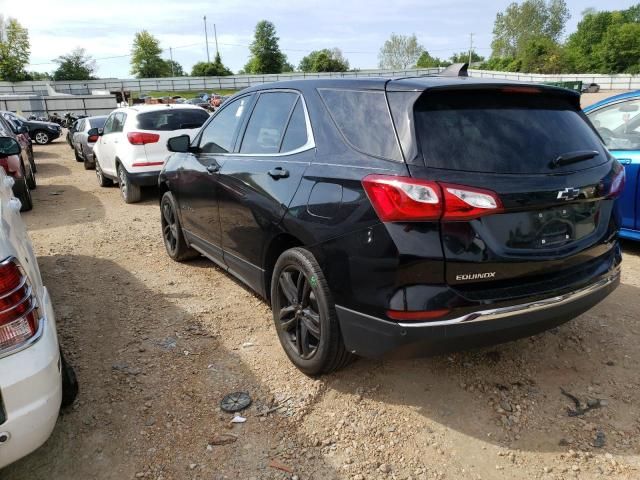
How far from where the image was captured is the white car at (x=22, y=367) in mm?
1898

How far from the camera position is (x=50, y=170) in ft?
47.1

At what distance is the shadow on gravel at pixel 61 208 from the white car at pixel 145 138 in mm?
750

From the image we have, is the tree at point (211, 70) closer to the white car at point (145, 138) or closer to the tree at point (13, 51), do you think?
the tree at point (13, 51)

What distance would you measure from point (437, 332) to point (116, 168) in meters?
8.54

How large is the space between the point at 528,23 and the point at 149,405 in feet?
418

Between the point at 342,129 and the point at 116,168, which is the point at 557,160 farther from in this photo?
the point at 116,168

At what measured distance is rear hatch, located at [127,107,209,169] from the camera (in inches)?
335

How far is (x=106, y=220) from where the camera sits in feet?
25.5

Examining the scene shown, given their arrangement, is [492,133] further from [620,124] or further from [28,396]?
[620,124]

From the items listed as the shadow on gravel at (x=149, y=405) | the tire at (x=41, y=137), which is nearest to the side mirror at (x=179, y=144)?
the shadow on gravel at (x=149, y=405)

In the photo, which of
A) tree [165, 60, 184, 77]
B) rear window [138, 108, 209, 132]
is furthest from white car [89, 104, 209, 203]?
tree [165, 60, 184, 77]

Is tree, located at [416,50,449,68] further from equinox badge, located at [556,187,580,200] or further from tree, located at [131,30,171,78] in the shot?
equinox badge, located at [556,187,580,200]

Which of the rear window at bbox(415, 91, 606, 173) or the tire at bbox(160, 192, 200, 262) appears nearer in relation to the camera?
the rear window at bbox(415, 91, 606, 173)

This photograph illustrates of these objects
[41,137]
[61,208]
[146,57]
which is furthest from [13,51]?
[61,208]
